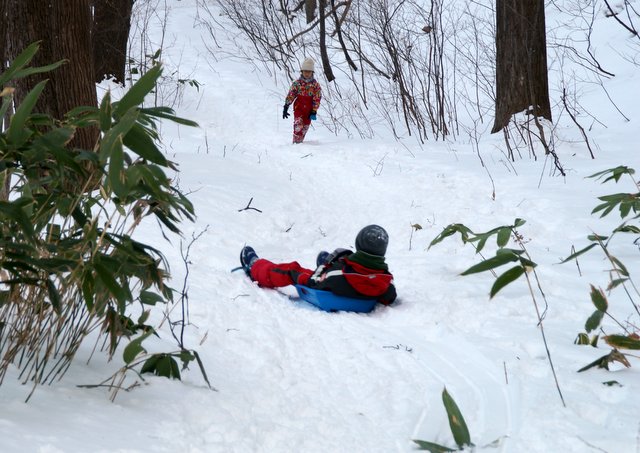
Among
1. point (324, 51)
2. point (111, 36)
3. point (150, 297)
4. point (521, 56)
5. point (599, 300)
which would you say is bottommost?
point (150, 297)

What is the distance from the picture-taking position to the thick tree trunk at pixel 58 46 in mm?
4941

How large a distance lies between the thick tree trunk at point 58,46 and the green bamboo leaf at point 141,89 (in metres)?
3.64

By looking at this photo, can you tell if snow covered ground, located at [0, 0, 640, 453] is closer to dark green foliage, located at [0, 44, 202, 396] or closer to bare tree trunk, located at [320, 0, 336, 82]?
dark green foliage, located at [0, 44, 202, 396]

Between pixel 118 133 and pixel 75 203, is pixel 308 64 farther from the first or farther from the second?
pixel 118 133

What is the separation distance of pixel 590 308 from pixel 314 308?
56.9 inches

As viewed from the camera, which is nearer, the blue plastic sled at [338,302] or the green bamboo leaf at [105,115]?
the green bamboo leaf at [105,115]

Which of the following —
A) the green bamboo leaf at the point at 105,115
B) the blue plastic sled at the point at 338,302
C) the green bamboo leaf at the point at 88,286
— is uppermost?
the green bamboo leaf at the point at 105,115

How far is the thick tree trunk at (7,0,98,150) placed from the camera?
4941 millimetres

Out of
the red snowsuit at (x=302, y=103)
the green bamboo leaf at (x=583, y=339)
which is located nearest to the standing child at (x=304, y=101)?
the red snowsuit at (x=302, y=103)

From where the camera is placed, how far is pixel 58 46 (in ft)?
16.9

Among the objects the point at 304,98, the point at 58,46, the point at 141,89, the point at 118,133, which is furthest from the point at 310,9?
the point at 118,133

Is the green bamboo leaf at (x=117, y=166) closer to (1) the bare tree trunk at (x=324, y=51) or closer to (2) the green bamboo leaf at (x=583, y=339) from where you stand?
(2) the green bamboo leaf at (x=583, y=339)

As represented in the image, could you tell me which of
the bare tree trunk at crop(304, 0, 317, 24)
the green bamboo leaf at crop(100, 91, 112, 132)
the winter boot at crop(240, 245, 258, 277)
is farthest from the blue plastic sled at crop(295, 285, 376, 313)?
the bare tree trunk at crop(304, 0, 317, 24)

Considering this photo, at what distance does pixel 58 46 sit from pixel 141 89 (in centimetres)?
402
